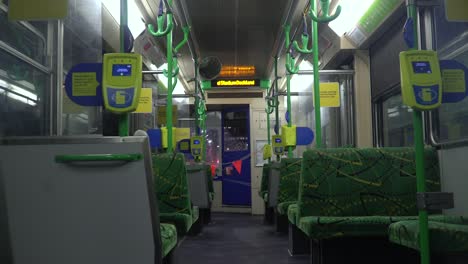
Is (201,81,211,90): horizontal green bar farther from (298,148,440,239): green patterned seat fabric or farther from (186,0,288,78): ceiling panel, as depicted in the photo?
(298,148,440,239): green patterned seat fabric

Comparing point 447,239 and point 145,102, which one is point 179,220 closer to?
point 145,102

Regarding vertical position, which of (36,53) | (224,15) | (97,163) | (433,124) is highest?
(224,15)

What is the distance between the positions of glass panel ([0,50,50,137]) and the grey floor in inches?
49.1

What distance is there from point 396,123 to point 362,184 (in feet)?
6.76

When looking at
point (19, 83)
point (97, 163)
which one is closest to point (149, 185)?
point (97, 163)

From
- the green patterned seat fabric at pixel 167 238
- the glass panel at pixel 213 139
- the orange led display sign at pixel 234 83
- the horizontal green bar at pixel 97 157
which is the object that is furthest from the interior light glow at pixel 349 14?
the glass panel at pixel 213 139

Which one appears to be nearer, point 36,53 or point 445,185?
point 36,53

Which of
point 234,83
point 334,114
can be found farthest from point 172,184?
point 234,83

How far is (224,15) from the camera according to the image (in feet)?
21.3

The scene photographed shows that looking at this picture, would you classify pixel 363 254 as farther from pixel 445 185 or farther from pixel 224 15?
pixel 224 15

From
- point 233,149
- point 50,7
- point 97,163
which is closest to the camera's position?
point 97,163

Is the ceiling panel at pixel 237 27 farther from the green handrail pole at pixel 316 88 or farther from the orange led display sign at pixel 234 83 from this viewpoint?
the green handrail pole at pixel 316 88

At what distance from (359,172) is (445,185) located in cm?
54

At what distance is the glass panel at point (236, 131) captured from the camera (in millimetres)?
10953
